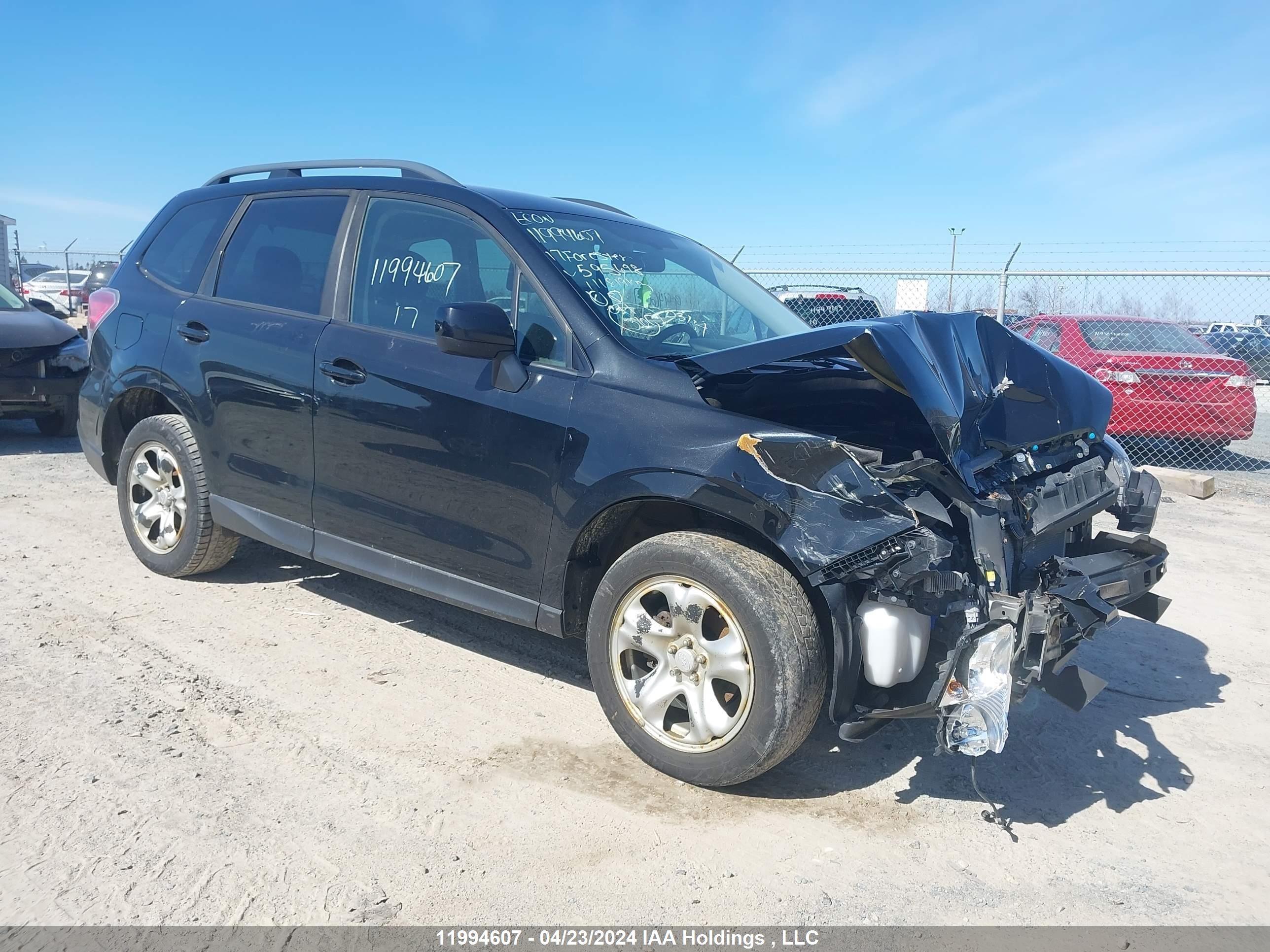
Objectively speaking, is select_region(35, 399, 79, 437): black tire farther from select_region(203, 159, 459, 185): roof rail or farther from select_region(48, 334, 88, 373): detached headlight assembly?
select_region(203, 159, 459, 185): roof rail

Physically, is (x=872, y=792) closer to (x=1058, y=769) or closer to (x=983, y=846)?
(x=983, y=846)

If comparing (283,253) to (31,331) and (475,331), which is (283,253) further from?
(31,331)

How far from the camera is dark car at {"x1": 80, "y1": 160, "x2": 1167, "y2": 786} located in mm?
2912

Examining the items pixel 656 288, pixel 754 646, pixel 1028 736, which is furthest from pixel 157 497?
pixel 1028 736

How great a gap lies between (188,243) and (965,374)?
391cm

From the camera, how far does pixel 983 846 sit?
9.71 feet

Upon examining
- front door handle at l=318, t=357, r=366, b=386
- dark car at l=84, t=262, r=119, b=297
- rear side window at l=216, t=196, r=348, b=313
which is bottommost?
front door handle at l=318, t=357, r=366, b=386

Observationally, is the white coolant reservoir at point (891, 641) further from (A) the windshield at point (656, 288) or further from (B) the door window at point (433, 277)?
(B) the door window at point (433, 277)

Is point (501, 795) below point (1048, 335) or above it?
below

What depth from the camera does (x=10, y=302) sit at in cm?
919

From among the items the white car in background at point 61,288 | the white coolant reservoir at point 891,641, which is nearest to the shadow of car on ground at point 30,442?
the white coolant reservoir at point 891,641

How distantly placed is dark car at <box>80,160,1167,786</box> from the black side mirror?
12 mm

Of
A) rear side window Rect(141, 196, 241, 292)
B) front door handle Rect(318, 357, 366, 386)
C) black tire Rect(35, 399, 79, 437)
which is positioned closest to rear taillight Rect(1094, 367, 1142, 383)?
front door handle Rect(318, 357, 366, 386)

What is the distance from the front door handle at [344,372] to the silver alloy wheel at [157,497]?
4.12ft
